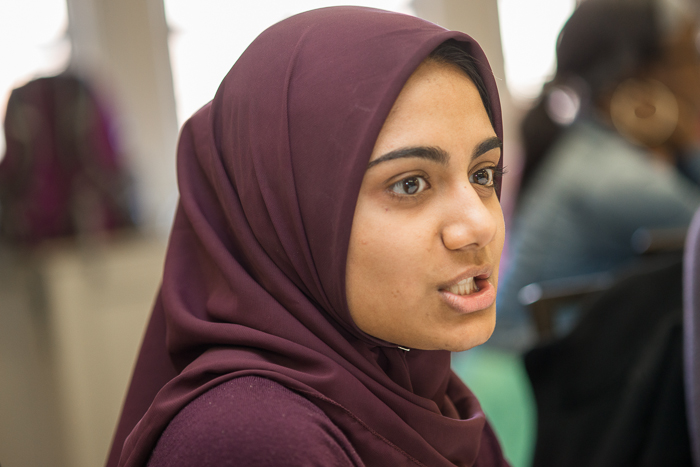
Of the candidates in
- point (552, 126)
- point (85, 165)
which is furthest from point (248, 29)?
point (552, 126)

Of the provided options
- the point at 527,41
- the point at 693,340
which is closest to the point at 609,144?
the point at 693,340

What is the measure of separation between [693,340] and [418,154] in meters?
0.66

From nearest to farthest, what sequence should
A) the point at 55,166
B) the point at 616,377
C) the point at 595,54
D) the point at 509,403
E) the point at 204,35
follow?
the point at 616,377 → the point at 509,403 → the point at 595,54 → the point at 55,166 → the point at 204,35

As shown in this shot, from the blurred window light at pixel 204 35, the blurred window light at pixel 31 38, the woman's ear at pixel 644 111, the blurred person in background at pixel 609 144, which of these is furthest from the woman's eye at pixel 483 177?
the blurred window light at pixel 204 35

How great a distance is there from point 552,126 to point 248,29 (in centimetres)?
197

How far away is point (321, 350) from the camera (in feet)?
1.99

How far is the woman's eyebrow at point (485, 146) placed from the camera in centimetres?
60

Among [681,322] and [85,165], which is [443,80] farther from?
[85,165]

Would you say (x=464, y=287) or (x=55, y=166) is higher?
(x=464, y=287)

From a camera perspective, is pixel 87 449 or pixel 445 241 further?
pixel 87 449

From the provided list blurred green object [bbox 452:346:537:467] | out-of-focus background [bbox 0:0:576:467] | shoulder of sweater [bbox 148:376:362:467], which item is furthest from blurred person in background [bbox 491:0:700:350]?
shoulder of sweater [bbox 148:376:362:467]

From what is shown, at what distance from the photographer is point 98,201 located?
2.39 meters

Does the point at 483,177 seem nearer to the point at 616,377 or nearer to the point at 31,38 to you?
the point at 616,377

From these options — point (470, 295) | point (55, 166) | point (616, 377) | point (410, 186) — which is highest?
point (410, 186)
